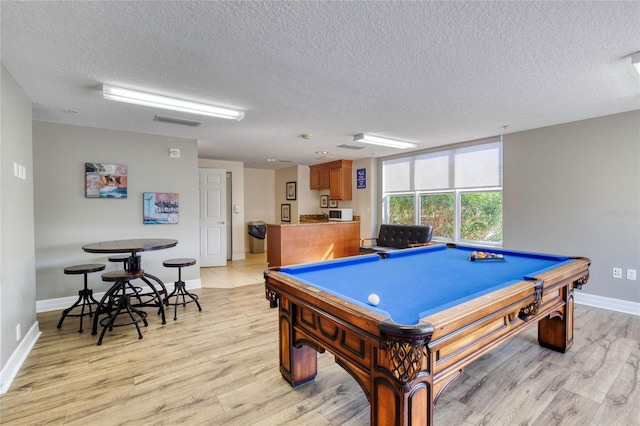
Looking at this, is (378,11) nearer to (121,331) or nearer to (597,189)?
(121,331)

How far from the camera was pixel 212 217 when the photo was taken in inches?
248

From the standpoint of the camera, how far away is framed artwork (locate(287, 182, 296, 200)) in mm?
7906

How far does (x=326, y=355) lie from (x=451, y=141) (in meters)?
4.01

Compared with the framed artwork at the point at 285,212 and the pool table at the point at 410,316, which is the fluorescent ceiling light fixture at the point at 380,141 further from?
the framed artwork at the point at 285,212

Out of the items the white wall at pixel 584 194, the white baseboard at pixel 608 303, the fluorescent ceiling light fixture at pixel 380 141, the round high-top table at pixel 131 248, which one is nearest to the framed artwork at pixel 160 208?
the round high-top table at pixel 131 248

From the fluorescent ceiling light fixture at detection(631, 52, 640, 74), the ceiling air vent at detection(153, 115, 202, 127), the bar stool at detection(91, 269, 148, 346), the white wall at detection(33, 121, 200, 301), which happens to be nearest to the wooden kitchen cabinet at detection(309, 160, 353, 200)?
the white wall at detection(33, 121, 200, 301)

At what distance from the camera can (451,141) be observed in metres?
5.02

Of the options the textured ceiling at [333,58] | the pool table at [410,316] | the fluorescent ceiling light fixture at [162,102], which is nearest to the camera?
the pool table at [410,316]

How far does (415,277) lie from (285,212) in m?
6.41

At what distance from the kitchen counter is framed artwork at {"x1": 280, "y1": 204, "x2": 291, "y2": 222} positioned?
6.93 feet

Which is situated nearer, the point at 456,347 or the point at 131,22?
the point at 456,347

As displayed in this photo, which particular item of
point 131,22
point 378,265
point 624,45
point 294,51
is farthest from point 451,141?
point 131,22

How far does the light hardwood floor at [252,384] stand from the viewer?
71.6 inches

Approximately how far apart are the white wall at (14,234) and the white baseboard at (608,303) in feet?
19.2
